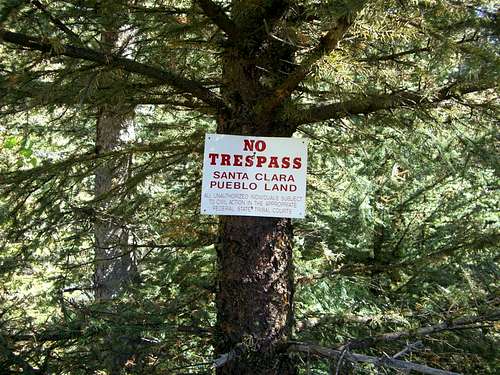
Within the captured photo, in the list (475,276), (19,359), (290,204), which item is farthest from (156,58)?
(475,276)

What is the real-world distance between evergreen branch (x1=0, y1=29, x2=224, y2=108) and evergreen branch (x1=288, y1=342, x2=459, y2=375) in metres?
1.58

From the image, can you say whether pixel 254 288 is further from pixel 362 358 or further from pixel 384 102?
pixel 384 102

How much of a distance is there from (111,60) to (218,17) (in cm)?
69

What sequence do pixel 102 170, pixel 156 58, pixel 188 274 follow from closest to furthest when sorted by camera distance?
pixel 156 58, pixel 188 274, pixel 102 170

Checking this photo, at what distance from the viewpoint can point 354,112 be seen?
123 inches

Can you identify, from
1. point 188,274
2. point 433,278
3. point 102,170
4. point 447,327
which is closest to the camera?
point 447,327

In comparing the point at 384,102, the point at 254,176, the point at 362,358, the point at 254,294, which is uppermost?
the point at 384,102

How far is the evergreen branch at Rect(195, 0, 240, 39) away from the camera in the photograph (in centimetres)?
290

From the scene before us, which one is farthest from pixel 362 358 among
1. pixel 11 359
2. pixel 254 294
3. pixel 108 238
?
pixel 108 238

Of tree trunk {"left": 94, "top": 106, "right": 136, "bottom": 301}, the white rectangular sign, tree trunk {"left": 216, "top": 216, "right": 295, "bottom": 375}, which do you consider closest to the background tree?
tree trunk {"left": 216, "top": 216, "right": 295, "bottom": 375}

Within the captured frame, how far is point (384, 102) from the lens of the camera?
9.35 feet

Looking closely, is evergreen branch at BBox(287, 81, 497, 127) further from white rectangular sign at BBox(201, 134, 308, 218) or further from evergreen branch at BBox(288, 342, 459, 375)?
evergreen branch at BBox(288, 342, 459, 375)

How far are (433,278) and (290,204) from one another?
269 centimetres

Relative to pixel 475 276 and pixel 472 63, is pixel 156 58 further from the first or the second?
pixel 475 276
